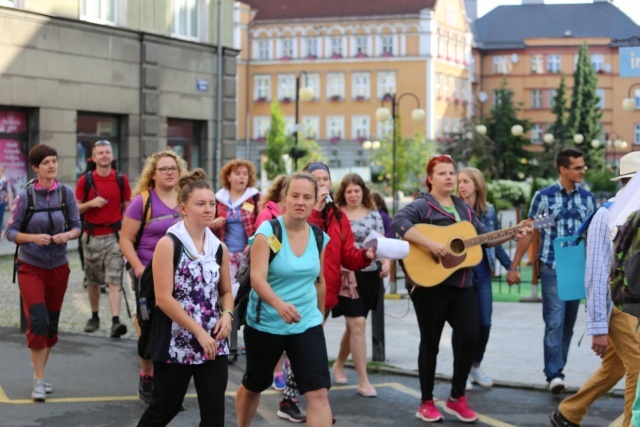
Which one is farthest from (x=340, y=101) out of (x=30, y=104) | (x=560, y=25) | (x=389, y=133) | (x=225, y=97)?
(x=30, y=104)

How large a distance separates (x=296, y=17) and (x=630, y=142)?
33402 mm

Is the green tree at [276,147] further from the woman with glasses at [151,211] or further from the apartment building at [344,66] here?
the woman with glasses at [151,211]

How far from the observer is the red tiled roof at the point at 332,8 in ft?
333

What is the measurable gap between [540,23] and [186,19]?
93.5 metres

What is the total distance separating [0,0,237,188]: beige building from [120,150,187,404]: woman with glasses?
16.2m

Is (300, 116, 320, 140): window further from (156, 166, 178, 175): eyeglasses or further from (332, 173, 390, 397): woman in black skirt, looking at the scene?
(156, 166, 178, 175): eyeglasses

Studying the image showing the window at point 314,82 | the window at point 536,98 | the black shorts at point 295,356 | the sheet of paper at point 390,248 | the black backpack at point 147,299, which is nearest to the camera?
the black backpack at point 147,299

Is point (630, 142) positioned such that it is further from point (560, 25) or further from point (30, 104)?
point (30, 104)

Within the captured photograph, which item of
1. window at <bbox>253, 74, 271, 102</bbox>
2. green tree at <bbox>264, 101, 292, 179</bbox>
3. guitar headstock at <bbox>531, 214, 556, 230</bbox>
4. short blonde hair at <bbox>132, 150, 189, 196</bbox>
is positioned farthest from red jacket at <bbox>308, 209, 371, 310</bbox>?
window at <bbox>253, 74, 271, 102</bbox>

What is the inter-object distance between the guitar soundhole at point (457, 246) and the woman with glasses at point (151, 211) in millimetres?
2054

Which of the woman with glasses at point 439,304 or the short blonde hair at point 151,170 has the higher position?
the short blonde hair at point 151,170

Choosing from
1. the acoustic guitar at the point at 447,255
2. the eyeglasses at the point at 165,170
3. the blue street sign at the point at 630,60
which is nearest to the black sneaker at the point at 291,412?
the acoustic guitar at the point at 447,255

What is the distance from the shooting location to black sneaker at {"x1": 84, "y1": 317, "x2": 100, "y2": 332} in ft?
43.2

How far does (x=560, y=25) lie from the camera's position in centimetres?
11894
